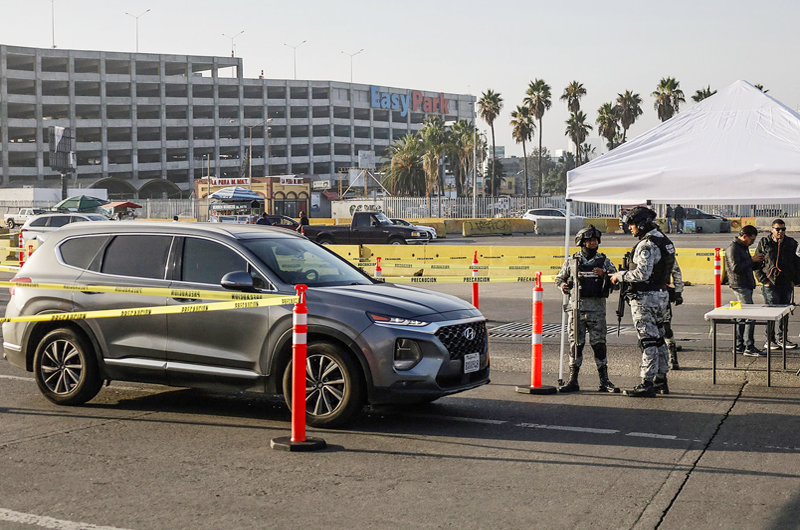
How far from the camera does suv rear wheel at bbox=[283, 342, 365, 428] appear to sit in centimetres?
721

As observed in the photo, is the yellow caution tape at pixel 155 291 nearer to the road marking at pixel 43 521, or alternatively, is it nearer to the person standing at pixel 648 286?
the road marking at pixel 43 521

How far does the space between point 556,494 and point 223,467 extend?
2351 mm

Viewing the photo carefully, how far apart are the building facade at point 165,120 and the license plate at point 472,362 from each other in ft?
283

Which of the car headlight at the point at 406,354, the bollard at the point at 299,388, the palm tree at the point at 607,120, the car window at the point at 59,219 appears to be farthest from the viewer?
the palm tree at the point at 607,120

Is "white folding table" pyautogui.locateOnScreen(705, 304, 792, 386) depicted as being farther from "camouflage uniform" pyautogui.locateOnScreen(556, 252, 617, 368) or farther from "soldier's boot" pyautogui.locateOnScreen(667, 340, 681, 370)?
"camouflage uniform" pyautogui.locateOnScreen(556, 252, 617, 368)

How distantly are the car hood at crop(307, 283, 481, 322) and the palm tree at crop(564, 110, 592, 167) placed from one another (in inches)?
3217

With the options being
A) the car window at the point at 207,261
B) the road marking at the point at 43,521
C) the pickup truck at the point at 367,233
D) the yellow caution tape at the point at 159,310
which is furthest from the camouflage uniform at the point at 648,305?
the pickup truck at the point at 367,233

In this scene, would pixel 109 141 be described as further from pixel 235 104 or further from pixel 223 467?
pixel 223 467

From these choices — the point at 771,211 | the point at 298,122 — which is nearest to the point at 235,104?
the point at 298,122

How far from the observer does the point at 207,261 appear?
26.2ft

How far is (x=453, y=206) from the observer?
218 ft

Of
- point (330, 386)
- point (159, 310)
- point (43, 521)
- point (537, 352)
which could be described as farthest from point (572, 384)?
point (43, 521)

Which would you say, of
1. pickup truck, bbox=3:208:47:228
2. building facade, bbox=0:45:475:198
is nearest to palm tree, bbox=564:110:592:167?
building facade, bbox=0:45:475:198

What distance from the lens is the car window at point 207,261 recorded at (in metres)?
7.86
